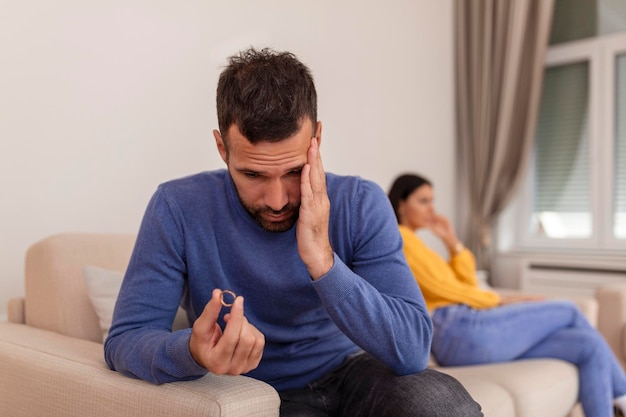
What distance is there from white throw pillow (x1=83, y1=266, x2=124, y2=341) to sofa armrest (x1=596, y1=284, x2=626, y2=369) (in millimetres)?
2184

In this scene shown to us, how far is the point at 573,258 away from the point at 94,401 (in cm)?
357

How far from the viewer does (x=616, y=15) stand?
4.13 meters

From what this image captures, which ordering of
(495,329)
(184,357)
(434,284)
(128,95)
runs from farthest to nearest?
(128,95) → (434,284) → (495,329) → (184,357)

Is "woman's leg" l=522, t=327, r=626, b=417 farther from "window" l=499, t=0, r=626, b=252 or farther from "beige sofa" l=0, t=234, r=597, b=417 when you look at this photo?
"window" l=499, t=0, r=626, b=252

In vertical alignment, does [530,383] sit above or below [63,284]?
below

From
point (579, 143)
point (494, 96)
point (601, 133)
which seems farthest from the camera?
point (494, 96)

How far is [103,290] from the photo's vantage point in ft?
5.73

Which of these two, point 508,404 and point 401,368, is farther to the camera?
point 508,404

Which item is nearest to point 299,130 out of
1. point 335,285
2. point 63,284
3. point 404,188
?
point 335,285

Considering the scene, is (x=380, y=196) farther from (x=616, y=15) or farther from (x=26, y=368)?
(x=616, y=15)

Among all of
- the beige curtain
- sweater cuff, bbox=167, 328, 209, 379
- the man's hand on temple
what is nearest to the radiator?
the beige curtain

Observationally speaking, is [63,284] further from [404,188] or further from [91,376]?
[404,188]

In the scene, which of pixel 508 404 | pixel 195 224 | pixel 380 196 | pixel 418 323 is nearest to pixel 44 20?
pixel 195 224

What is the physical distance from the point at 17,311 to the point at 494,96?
11.2 ft
